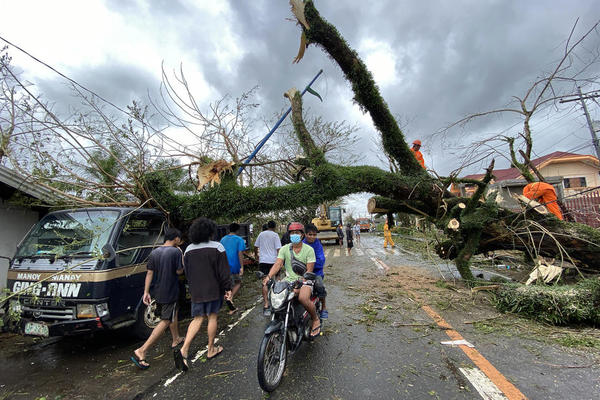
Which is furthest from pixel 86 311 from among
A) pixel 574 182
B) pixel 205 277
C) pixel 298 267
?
pixel 574 182

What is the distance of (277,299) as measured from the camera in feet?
10.0

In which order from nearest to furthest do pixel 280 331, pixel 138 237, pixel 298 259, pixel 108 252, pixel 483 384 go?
pixel 483 384, pixel 280 331, pixel 298 259, pixel 108 252, pixel 138 237

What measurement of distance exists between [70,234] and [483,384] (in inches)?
222

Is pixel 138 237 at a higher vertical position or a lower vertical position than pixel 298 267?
higher

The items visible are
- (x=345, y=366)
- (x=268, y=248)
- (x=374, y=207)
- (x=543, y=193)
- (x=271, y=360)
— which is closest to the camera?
(x=271, y=360)

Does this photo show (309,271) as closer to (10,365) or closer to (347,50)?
(10,365)

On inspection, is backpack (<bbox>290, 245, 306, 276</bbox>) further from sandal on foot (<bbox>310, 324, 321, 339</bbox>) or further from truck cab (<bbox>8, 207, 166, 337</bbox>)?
truck cab (<bbox>8, 207, 166, 337</bbox>)

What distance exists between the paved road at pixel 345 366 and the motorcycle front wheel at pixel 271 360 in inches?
4.7

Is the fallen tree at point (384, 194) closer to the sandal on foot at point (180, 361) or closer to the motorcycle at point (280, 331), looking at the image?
the motorcycle at point (280, 331)

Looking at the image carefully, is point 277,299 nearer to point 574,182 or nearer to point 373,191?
point 373,191

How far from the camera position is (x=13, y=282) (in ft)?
12.7

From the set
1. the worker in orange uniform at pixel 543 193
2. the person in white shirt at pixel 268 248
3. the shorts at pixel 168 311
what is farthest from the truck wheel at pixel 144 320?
the worker in orange uniform at pixel 543 193

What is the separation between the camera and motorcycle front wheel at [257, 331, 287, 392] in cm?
250

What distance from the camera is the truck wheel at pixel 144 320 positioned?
4131 mm
